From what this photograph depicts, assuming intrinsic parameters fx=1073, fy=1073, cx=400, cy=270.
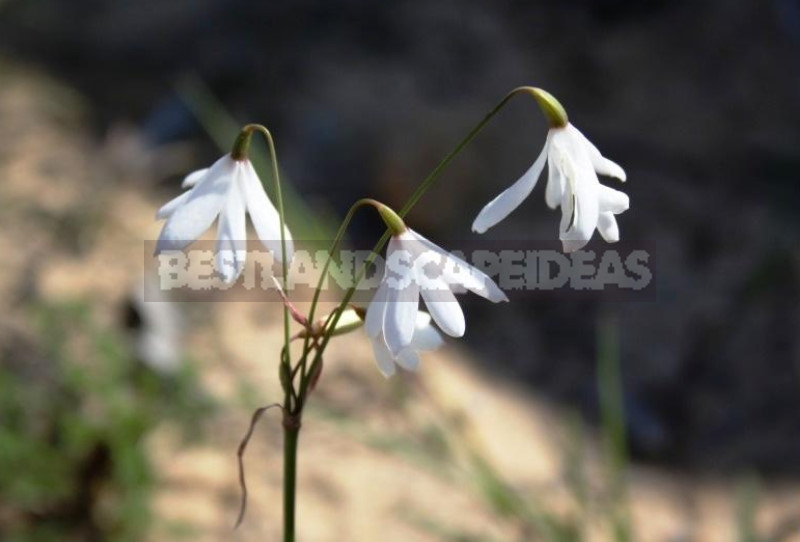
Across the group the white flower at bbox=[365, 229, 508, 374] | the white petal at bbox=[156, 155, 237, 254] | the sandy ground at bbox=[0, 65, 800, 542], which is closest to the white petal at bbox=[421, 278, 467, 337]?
the white flower at bbox=[365, 229, 508, 374]

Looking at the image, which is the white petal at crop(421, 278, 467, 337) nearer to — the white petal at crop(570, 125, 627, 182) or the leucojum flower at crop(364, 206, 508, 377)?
the leucojum flower at crop(364, 206, 508, 377)

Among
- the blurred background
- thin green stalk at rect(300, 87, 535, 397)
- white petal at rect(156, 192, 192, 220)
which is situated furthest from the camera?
the blurred background

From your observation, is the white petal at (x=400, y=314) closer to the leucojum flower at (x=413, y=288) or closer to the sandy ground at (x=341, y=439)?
the leucojum flower at (x=413, y=288)

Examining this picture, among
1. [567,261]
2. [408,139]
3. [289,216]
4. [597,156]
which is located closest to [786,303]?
[567,261]

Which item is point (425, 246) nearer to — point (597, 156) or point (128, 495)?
point (597, 156)

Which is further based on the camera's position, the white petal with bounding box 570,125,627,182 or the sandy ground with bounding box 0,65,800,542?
the sandy ground with bounding box 0,65,800,542

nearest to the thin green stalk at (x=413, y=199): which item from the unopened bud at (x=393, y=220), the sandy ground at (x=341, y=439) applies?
the unopened bud at (x=393, y=220)

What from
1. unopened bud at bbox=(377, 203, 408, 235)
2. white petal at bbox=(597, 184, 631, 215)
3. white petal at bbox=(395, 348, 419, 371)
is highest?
white petal at bbox=(597, 184, 631, 215)
